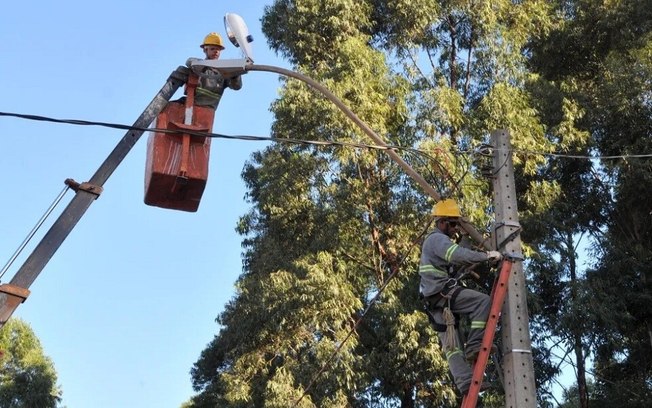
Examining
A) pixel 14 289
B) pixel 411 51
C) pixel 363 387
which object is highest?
pixel 411 51

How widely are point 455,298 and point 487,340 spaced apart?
1.50 feet

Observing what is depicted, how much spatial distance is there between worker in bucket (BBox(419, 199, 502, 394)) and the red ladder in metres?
0.11

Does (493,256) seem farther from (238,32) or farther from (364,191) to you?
(364,191)

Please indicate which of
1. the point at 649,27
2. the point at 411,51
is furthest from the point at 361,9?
the point at 649,27

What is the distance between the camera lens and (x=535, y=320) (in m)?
17.4

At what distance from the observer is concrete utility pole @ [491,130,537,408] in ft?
18.6

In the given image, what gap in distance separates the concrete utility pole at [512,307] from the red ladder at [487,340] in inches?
4.7

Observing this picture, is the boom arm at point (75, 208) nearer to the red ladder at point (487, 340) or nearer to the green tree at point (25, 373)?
the red ladder at point (487, 340)

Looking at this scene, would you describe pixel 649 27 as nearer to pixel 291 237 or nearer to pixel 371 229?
pixel 371 229

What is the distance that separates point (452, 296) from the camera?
598cm

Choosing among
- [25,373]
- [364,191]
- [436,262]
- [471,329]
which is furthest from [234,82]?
[25,373]

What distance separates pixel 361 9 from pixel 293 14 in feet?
4.61

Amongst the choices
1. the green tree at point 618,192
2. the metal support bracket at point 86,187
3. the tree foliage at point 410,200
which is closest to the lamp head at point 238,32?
the metal support bracket at point 86,187

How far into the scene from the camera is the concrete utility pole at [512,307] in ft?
18.6
